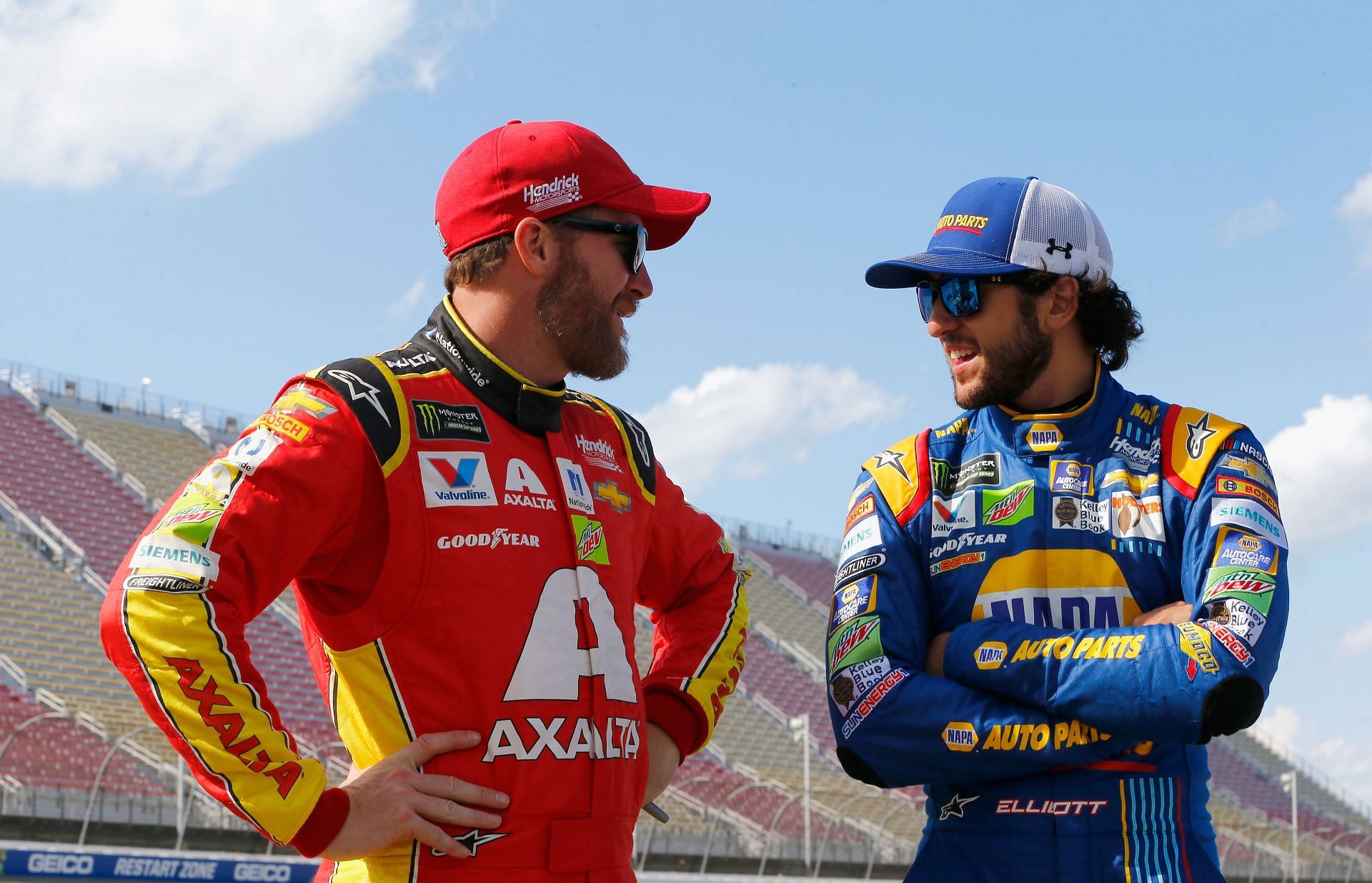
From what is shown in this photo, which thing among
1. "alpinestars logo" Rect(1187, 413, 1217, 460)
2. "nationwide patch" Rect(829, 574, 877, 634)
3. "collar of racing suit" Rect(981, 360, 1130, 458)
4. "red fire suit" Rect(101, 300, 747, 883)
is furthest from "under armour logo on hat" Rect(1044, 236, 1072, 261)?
"red fire suit" Rect(101, 300, 747, 883)

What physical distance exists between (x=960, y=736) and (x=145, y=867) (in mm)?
12459

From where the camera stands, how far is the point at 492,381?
2920 mm

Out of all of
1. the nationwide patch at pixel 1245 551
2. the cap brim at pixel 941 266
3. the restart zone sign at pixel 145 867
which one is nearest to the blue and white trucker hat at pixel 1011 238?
the cap brim at pixel 941 266

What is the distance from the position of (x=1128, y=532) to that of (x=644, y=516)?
104 cm

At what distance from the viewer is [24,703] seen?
20.1m

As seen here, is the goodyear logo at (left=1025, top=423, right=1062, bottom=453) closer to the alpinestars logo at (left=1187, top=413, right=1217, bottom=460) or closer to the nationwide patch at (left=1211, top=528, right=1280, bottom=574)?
the alpinestars logo at (left=1187, top=413, right=1217, bottom=460)

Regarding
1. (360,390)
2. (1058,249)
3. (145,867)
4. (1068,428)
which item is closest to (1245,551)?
(1068,428)

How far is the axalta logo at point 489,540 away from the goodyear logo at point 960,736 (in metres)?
0.90

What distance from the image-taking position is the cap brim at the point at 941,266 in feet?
10.4

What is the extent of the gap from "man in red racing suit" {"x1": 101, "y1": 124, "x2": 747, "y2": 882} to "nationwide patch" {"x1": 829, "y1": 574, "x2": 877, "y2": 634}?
1.47 ft

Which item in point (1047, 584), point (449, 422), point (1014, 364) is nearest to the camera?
point (449, 422)

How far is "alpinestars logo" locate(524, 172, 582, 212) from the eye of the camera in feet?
9.75

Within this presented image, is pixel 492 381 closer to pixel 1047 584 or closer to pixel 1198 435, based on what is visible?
pixel 1047 584

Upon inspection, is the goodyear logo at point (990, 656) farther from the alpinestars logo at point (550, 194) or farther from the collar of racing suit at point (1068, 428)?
the alpinestars logo at point (550, 194)
